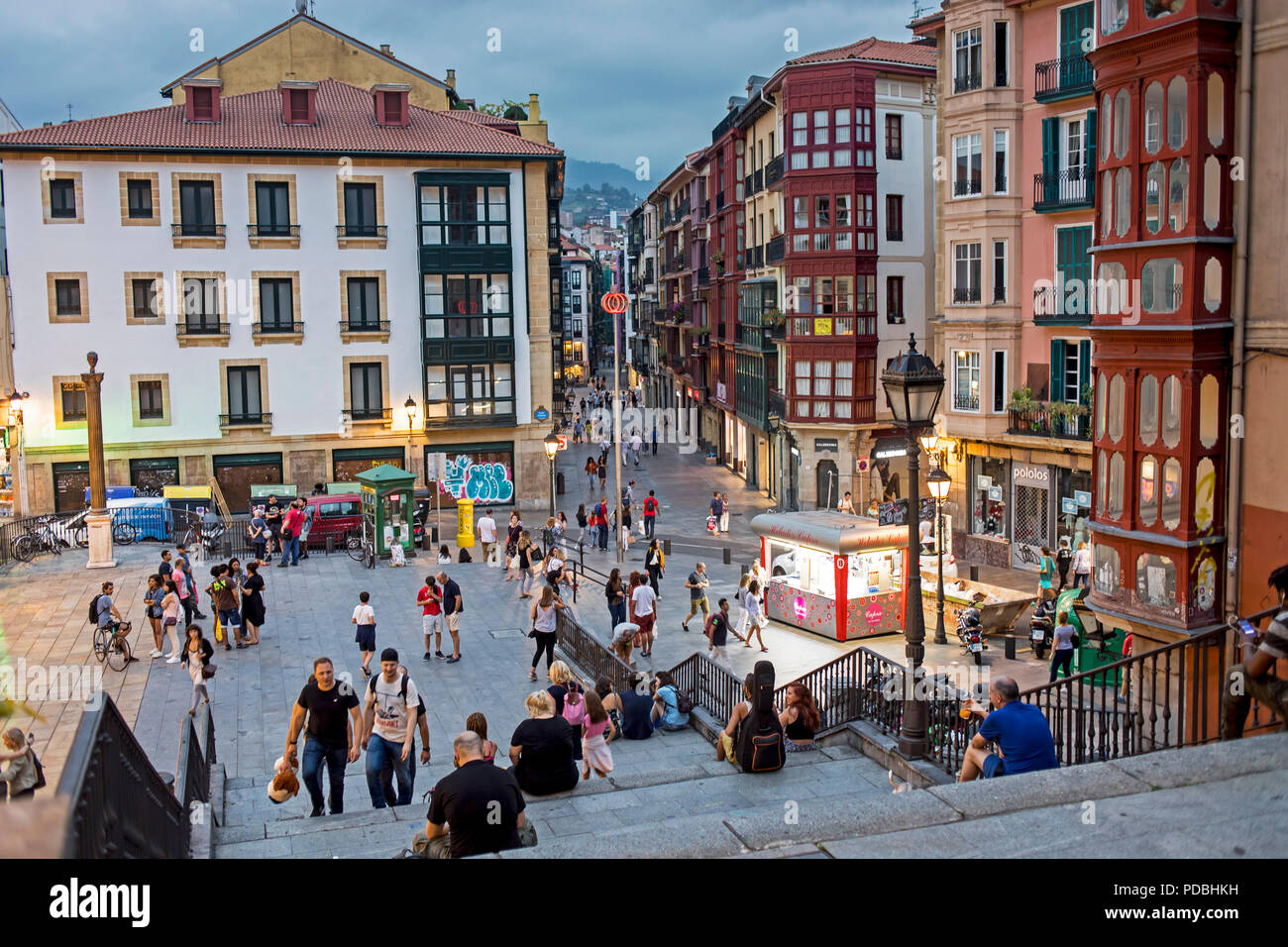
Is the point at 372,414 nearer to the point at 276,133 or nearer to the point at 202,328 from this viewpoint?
the point at 202,328

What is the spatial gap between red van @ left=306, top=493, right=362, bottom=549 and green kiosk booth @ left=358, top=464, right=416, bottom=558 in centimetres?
182

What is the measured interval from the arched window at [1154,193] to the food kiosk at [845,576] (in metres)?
9.86

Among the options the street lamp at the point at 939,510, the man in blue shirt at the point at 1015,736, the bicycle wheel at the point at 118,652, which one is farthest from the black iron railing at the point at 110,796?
the street lamp at the point at 939,510

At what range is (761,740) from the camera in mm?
12352

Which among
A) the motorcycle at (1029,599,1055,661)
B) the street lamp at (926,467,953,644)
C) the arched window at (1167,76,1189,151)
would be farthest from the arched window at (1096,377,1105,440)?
the motorcycle at (1029,599,1055,661)

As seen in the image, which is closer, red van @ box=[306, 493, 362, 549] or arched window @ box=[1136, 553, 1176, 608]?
arched window @ box=[1136, 553, 1176, 608]

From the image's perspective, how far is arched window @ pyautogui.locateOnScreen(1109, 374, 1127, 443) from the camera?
50.6 ft

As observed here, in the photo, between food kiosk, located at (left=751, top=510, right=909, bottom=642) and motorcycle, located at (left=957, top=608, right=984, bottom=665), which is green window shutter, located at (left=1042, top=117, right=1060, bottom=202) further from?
motorcycle, located at (left=957, top=608, right=984, bottom=665)

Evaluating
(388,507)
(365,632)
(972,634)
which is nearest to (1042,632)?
(972,634)

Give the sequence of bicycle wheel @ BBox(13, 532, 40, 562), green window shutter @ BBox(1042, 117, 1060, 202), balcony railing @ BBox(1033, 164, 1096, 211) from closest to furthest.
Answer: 1. balcony railing @ BBox(1033, 164, 1096, 211)
2. bicycle wheel @ BBox(13, 532, 40, 562)
3. green window shutter @ BBox(1042, 117, 1060, 202)

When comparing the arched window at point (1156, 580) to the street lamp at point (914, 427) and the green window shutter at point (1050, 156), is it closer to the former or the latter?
the street lamp at point (914, 427)

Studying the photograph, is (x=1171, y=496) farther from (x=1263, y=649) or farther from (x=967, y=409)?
(x=967, y=409)

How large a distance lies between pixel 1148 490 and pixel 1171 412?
1.06m

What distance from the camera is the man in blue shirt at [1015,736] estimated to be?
9.52 meters
